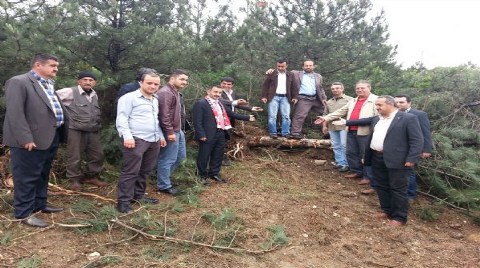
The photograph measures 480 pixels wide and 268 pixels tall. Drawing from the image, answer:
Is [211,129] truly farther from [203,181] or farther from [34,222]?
[34,222]

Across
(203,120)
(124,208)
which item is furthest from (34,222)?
(203,120)

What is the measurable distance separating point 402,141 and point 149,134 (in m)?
3.12

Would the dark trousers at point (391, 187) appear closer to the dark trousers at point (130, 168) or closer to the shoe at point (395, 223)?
the shoe at point (395, 223)

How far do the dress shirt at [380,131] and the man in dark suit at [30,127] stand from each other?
3.89 metres

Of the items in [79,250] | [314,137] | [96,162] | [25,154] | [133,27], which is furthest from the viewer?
[314,137]

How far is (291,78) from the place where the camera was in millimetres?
7133

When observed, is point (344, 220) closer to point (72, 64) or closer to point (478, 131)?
point (478, 131)

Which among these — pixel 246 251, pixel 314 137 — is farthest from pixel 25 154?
pixel 314 137

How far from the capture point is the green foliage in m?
3.02

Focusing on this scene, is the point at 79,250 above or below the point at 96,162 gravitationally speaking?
below

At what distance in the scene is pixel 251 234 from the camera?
3928mm

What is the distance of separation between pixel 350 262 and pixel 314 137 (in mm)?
4581

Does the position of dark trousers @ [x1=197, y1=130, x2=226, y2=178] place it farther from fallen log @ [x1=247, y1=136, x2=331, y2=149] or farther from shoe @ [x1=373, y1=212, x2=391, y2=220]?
shoe @ [x1=373, y1=212, x2=391, y2=220]

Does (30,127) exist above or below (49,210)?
above
